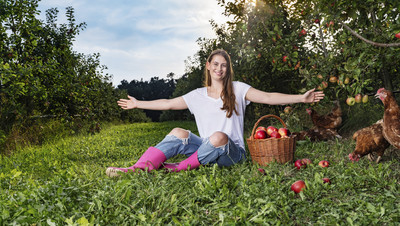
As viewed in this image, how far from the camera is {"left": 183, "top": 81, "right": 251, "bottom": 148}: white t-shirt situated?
14.1 feet

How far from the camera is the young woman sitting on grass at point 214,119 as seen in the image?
3986 millimetres

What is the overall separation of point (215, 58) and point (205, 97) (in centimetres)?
55

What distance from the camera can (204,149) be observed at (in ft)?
13.1

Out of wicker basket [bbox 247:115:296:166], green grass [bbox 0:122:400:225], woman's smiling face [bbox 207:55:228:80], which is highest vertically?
woman's smiling face [bbox 207:55:228:80]

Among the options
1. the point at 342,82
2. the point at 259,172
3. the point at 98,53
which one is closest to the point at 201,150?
Answer: the point at 259,172

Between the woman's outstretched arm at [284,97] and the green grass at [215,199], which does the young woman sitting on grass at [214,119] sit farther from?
the green grass at [215,199]

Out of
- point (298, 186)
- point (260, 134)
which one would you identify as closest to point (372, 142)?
point (260, 134)

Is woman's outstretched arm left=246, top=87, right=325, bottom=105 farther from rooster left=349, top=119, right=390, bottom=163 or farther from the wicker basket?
rooster left=349, top=119, right=390, bottom=163

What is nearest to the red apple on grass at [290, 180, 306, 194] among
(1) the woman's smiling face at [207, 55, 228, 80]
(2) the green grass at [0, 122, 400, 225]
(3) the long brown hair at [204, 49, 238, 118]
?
(2) the green grass at [0, 122, 400, 225]

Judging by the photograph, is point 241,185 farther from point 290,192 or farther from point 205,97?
point 205,97

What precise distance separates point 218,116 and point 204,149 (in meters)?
0.56

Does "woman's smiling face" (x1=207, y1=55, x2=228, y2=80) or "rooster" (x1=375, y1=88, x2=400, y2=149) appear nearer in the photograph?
"rooster" (x1=375, y1=88, x2=400, y2=149)

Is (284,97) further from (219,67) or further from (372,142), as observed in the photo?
(372,142)

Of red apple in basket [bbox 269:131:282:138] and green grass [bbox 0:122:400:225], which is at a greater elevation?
red apple in basket [bbox 269:131:282:138]
